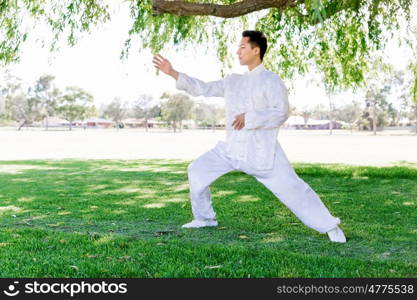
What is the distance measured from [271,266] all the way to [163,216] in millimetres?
2697

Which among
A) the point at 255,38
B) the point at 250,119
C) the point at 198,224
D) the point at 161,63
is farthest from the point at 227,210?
the point at 255,38

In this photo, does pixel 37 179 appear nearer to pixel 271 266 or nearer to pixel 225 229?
pixel 225 229

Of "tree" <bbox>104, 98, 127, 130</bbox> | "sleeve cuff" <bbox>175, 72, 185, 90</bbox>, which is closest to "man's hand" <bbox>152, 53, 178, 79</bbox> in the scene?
"sleeve cuff" <bbox>175, 72, 185, 90</bbox>

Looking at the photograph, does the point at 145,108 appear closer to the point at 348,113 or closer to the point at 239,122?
the point at 348,113

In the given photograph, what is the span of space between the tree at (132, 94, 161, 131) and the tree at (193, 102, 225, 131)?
7885 millimetres

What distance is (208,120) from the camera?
9962cm

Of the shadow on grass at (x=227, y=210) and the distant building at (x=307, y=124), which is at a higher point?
the distant building at (x=307, y=124)

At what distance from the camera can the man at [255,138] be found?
4707 mm

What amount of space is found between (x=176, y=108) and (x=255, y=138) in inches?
3311

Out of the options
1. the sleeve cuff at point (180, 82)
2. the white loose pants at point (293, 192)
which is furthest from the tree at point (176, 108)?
the white loose pants at point (293, 192)

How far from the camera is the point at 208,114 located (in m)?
100

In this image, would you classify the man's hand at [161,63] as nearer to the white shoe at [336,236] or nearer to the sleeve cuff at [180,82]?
the sleeve cuff at [180,82]

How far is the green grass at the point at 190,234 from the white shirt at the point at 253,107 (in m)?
0.84

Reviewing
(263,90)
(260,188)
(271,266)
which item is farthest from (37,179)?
(271,266)
